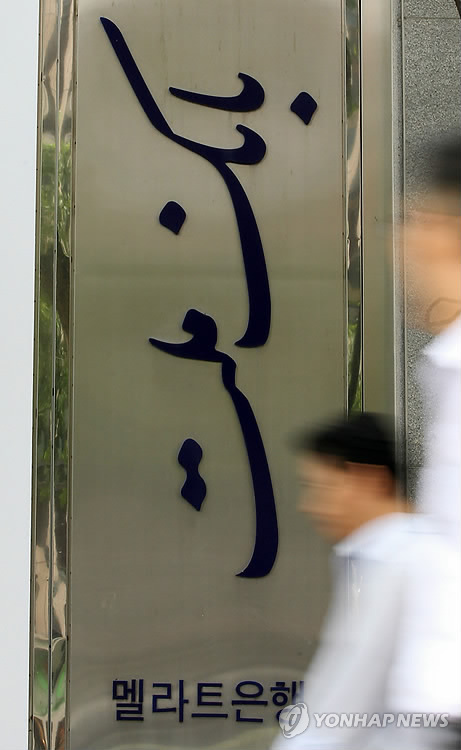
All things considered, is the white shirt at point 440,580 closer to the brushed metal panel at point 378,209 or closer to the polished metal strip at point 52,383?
the brushed metal panel at point 378,209

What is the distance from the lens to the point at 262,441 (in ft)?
14.5

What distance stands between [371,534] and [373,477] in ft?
0.73

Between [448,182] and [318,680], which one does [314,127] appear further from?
[318,680]

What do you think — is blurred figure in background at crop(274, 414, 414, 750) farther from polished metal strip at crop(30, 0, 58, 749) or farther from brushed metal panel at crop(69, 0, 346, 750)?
polished metal strip at crop(30, 0, 58, 749)

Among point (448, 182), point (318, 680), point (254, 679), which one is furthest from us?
point (254, 679)

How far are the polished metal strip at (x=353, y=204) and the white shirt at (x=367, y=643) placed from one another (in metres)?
2.28

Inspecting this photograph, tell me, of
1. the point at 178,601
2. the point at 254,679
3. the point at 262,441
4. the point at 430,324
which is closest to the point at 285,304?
the point at 262,441

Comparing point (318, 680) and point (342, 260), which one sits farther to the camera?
point (342, 260)

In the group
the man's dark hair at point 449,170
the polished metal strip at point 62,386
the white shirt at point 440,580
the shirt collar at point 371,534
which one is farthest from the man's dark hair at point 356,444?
the polished metal strip at point 62,386

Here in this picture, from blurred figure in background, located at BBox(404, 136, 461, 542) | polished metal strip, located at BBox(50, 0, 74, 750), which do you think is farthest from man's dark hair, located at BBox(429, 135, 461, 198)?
polished metal strip, located at BBox(50, 0, 74, 750)

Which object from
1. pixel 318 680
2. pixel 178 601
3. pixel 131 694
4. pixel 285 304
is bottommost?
pixel 131 694

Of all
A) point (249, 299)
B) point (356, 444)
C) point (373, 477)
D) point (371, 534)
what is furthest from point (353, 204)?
point (371, 534)

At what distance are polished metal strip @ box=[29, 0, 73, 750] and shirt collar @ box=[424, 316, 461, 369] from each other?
291 centimetres

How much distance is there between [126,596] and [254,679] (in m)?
0.72
